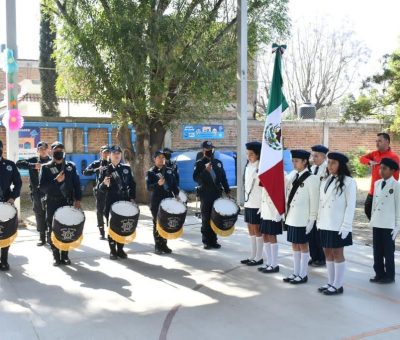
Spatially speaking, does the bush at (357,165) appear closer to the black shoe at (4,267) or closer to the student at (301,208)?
the student at (301,208)

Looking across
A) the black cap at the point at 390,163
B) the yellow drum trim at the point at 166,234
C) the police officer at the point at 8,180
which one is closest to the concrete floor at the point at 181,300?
the yellow drum trim at the point at 166,234

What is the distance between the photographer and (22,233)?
9188mm

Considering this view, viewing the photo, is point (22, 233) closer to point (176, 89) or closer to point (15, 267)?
point (15, 267)

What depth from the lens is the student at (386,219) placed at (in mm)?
6008

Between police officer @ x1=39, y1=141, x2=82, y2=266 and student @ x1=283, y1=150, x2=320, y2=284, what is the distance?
3086 mm

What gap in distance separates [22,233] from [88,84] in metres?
3.49

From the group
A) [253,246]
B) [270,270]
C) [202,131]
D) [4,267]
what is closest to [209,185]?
[253,246]

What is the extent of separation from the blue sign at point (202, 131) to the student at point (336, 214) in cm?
1049

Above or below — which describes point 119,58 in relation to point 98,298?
above

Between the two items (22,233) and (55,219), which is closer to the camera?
(55,219)

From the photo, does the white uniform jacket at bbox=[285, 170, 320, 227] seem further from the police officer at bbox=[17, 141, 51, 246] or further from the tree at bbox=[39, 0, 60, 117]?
the tree at bbox=[39, 0, 60, 117]

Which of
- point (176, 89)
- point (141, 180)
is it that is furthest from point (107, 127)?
point (176, 89)

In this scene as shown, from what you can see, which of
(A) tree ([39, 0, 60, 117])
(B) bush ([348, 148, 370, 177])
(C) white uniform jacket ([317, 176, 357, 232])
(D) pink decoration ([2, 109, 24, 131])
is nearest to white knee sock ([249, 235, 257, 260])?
(C) white uniform jacket ([317, 176, 357, 232])

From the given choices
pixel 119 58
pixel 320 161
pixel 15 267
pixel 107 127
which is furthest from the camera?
pixel 107 127
